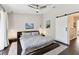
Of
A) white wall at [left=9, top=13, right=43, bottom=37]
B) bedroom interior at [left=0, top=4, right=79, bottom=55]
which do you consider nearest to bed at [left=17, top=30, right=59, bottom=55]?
bedroom interior at [left=0, top=4, right=79, bottom=55]

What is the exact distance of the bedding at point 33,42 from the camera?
5.32ft

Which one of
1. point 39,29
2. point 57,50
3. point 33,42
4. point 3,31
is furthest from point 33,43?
point 3,31

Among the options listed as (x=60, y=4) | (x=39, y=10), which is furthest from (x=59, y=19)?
(x=39, y=10)

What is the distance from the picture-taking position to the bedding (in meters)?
1.62

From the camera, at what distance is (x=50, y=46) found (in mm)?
1745

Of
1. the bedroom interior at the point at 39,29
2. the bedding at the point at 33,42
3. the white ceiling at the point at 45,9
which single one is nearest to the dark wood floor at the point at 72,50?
the bedroom interior at the point at 39,29

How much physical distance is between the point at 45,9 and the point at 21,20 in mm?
487

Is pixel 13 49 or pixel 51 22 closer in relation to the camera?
pixel 13 49

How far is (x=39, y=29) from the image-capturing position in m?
1.74

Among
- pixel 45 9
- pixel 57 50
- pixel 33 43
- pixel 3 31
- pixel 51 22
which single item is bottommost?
pixel 57 50

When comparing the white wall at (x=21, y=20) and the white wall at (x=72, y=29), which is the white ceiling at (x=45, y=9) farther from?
the white wall at (x=72, y=29)

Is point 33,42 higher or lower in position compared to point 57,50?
higher

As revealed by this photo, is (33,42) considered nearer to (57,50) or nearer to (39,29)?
(39,29)

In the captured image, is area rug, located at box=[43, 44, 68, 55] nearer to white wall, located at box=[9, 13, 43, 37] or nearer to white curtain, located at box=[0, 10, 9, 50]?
white wall, located at box=[9, 13, 43, 37]
